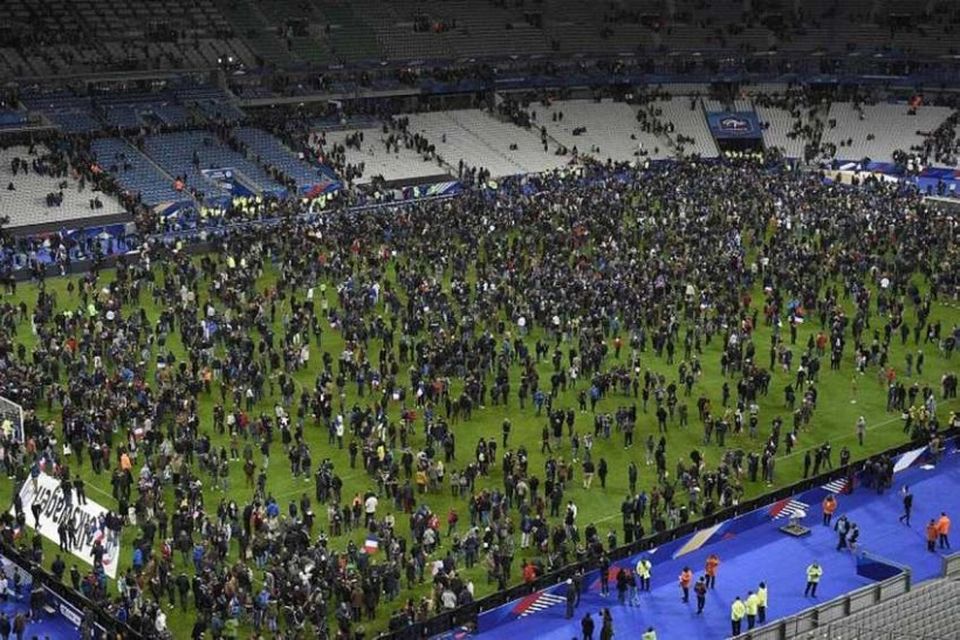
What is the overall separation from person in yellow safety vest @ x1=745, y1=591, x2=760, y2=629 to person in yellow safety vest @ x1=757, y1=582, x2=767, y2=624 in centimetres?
9

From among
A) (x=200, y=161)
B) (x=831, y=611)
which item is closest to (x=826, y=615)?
(x=831, y=611)

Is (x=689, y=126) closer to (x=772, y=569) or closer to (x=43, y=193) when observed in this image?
(x=43, y=193)

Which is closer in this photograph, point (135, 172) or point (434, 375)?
point (434, 375)

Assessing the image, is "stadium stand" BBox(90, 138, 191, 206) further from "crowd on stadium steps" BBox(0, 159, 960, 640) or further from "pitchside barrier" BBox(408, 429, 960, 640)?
"pitchside barrier" BBox(408, 429, 960, 640)

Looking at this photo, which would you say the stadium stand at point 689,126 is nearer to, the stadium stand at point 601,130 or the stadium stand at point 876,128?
the stadium stand at point 601,130

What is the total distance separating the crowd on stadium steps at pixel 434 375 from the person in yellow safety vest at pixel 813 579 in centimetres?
353

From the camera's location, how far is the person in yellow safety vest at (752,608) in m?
27.7

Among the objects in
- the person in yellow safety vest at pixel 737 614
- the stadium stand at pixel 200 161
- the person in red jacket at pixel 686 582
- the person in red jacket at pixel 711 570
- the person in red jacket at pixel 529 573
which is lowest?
the person in yellow safety vest at pixel 737 614

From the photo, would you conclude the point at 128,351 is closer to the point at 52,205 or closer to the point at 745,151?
the point at 52,205

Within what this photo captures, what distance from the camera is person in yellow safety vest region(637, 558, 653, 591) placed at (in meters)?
29.3

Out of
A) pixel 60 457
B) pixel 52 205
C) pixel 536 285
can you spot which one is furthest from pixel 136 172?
pixel 60 457

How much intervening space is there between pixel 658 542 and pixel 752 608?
3233 millimetres

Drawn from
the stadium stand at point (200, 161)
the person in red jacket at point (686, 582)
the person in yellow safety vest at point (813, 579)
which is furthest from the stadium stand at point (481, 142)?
the person in yellow safety vest at point (813, 579)

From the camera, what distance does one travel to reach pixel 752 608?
27.8 m
